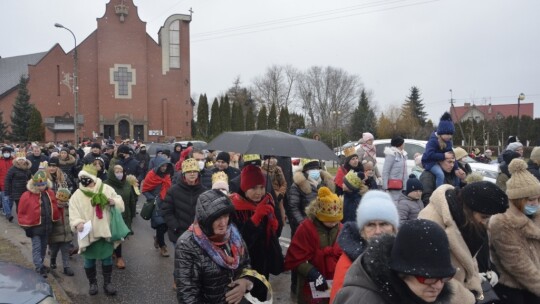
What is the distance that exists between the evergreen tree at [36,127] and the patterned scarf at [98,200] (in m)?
45.9

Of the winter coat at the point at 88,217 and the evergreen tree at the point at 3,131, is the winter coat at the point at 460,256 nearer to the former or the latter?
the winter coat at the point at 88,217

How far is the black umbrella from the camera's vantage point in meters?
4.33

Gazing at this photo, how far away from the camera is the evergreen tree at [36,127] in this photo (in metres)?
46.5

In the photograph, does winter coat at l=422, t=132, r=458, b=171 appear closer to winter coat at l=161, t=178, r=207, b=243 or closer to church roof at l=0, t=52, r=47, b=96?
winter coat at l=161, t=178, r=207, b=243

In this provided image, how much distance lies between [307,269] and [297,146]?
123 centimetres

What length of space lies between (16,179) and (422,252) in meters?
11.0

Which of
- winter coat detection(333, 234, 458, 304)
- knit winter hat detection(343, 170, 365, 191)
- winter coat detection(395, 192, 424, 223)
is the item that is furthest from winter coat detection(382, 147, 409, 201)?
winter coat detection(333, 234, 458, 304)

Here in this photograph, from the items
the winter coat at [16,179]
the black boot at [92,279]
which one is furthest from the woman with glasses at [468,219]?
the winter coat at [16,179]

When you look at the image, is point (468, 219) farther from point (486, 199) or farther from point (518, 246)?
point (518, 246)

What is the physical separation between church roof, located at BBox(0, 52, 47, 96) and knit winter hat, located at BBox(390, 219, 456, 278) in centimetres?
6334

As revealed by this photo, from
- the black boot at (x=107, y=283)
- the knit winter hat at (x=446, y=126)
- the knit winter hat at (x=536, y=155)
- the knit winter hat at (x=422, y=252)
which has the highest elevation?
the knit winter hat at (x=446, y=126)

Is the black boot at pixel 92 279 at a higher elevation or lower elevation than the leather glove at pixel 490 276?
lower

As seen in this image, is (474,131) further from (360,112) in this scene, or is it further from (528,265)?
(528,265)

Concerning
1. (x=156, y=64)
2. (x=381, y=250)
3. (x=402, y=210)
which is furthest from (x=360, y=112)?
(x=381, y=250)
